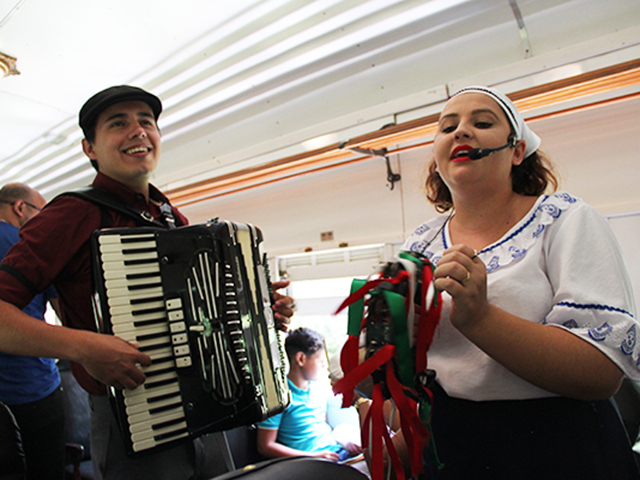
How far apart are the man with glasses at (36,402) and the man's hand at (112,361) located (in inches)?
51.5

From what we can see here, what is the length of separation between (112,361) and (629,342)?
1.22 metres

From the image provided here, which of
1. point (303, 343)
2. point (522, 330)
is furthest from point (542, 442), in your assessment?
point (303, 343)

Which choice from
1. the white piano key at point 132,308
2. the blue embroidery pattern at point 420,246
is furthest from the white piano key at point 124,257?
→ the blue embroidery pattern at point 420,246

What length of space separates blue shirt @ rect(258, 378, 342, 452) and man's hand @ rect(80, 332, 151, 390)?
6.25ft

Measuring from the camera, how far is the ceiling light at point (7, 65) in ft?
9.61

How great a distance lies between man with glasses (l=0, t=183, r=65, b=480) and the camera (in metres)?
2.15

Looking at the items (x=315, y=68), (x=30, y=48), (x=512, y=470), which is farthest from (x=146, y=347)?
(x=30, y=48)

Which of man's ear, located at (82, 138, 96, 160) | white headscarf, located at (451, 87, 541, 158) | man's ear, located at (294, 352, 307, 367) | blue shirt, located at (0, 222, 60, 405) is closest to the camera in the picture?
white headscarf, located at (451, 87, 541, 158)

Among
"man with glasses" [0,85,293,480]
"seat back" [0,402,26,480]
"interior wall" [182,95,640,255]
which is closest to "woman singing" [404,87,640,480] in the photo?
"man with glasses" [0,85,293,480]

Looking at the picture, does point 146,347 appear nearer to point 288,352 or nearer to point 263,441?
point 263,441

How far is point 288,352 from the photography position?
3309 millimetres

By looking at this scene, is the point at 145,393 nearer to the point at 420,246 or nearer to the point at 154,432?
the point at 154,432

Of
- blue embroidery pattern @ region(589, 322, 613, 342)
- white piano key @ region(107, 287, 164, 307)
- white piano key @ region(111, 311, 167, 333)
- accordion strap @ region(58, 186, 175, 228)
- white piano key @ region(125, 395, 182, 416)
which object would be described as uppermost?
accordion strap @ region(58, 186, 175, 228)

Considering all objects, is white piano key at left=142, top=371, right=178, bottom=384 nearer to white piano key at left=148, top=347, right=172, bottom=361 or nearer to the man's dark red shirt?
white piano key at left=148, top=347, right=172, bottom=361
